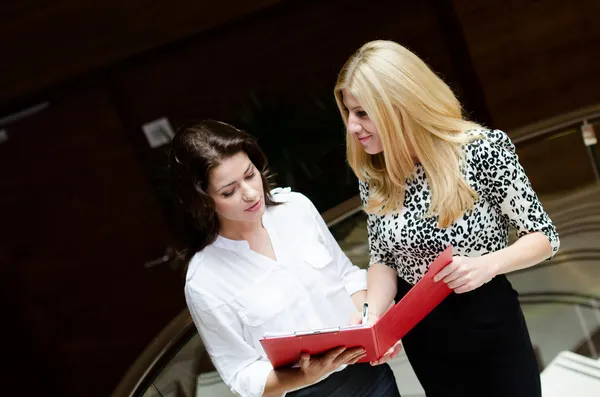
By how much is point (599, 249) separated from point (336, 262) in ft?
7.37

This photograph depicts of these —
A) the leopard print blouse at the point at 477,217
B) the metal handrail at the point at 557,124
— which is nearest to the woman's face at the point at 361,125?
the leopard print blouse at the point at 477,217

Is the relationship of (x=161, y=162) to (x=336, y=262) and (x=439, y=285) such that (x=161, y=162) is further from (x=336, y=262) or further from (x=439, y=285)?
(x=439, y=285)

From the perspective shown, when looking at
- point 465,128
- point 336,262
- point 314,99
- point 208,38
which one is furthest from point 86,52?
point 465,128

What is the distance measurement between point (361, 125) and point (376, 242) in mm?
387

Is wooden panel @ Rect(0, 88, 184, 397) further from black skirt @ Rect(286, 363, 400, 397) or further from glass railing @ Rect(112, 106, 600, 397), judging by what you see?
black skirt @ Rect(286, 363, 400, 397)

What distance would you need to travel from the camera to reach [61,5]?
482cm

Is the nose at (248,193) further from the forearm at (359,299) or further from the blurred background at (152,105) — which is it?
the blurred background at (152,105)

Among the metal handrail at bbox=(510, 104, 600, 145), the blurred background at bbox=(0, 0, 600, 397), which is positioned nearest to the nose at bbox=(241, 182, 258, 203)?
the metal handrail at bbox=(510, 104, 600, 145)

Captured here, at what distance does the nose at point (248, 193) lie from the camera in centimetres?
176

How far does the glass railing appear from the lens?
9.14 feet

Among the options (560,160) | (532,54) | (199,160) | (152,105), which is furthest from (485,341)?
(532,54)

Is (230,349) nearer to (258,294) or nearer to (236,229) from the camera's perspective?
(258,294)

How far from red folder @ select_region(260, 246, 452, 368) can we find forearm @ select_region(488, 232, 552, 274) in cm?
14

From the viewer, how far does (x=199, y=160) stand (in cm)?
172
